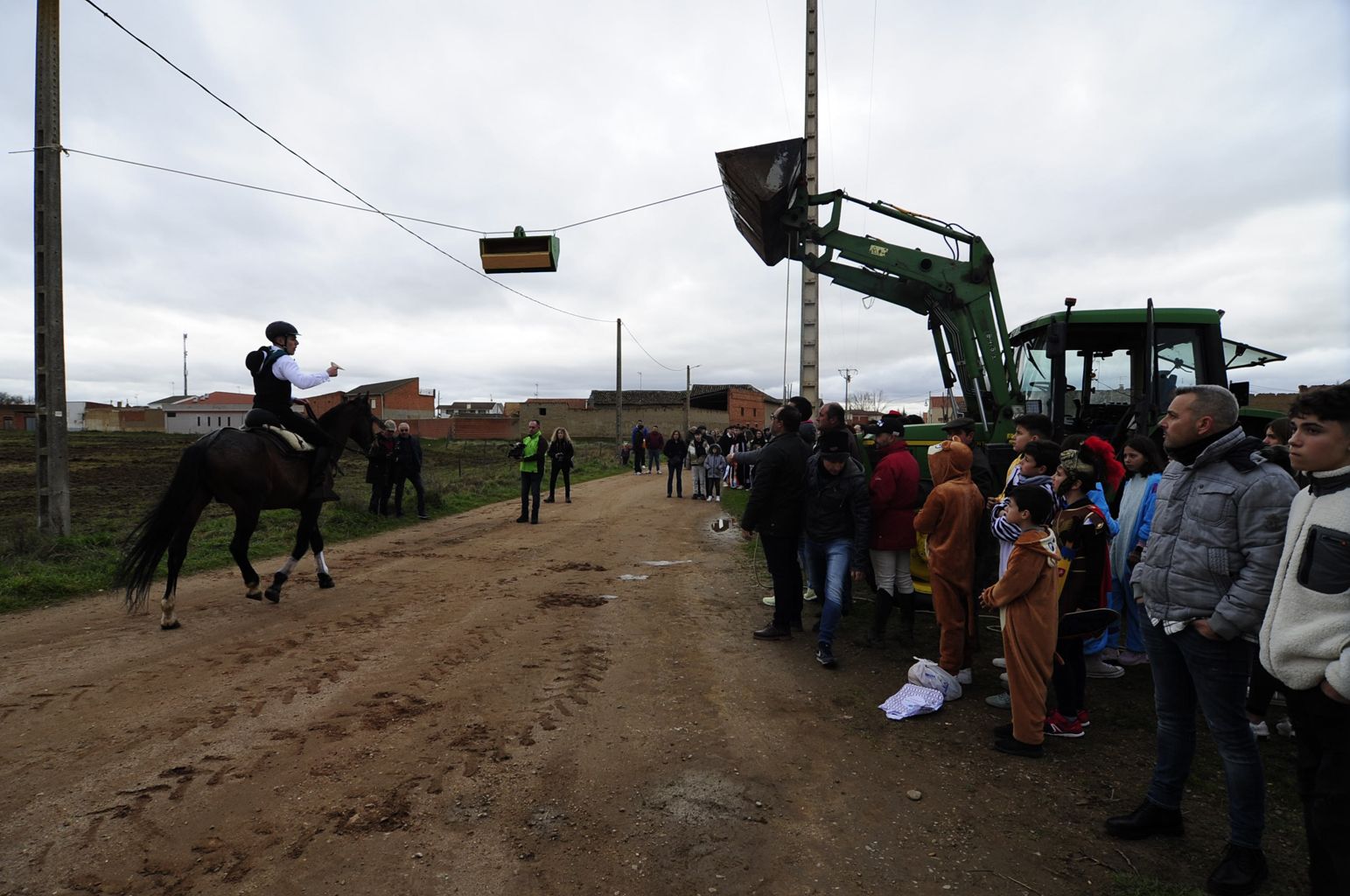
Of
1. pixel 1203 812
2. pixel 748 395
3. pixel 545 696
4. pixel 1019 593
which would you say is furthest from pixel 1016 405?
pixel 748 395

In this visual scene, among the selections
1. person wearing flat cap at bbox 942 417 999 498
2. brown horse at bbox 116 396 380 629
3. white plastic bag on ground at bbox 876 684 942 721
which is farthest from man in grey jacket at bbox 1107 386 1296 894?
brown horse at bbox 116 396 380 629

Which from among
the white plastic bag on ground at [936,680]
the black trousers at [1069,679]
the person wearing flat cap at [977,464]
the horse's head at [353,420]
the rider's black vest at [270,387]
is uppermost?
the rider's black vest at [270,387]

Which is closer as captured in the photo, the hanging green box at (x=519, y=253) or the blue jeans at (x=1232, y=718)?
the blue jeans at (x=1232, y=718)

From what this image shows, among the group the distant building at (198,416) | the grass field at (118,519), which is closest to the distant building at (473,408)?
the distant building at (198,416)

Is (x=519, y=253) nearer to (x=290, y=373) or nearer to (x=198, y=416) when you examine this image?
(x=290, y=373)

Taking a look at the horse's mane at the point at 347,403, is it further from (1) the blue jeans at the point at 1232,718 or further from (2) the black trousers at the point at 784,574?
(1) the blue jeans at the point at 1232,718

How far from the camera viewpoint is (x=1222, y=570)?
8.65 ft

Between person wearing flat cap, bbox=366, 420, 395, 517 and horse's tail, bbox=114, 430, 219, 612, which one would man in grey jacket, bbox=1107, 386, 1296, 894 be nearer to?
horse's tail, bbox=114, 430, 219, 612

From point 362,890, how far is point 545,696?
74.4 inches

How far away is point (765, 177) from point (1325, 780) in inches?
304

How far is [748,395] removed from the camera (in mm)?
63562

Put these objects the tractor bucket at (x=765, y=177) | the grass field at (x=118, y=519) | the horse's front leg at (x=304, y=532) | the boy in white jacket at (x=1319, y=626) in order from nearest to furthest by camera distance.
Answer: the boy in white jacket at (x=1319, y=626), the horse's front leg at (x=304, y=532), the grass field at (x=118, y=519), the tractor bucket at (x=765, y=177)

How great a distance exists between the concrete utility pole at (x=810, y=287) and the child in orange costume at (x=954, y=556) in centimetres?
727

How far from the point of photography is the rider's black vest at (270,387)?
22.5ft
